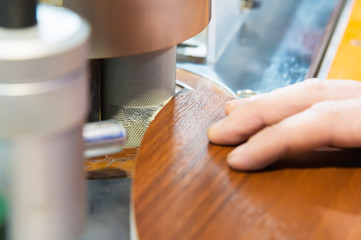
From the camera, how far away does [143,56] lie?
659 millimetres

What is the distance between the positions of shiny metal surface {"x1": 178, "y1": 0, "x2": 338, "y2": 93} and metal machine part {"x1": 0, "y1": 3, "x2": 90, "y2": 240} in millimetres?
714

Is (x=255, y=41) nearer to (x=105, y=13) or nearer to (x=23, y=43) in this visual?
(x=105, y=13)

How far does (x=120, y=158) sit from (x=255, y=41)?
3.11 feet

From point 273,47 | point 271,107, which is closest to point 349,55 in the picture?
point 273,47

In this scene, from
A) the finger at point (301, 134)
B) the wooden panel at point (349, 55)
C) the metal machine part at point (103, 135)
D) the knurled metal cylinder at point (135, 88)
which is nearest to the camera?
the metal machine part at point (103, 135)

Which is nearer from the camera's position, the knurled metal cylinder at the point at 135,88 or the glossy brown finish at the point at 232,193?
the glossy brown finish at the point at 232,193

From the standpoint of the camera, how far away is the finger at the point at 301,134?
1.53ft

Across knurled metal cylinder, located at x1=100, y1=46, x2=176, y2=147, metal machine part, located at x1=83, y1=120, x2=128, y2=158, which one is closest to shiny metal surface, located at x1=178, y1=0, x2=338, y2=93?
knurled metal cylinder, located at x1=100, y1=46, x2=176, y2=147

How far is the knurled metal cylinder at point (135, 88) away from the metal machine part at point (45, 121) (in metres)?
0.36

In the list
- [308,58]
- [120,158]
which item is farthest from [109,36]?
[308,58]

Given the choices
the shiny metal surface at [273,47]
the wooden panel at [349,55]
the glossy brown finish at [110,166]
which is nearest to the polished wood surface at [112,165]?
Answer: the glossy brown finish at [110,166]

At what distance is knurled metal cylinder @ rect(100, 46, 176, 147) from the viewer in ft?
2.16

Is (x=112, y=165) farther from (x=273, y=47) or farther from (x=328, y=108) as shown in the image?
(x=273, y=47)

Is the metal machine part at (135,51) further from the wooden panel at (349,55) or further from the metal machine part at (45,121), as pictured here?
the wooden panel at (349,55)
